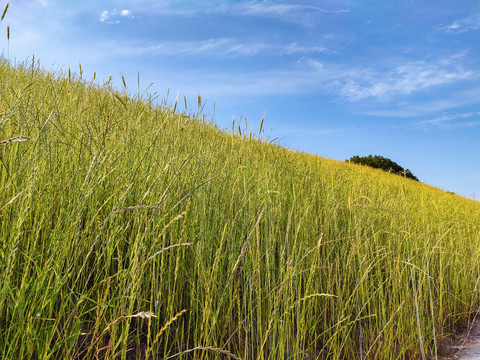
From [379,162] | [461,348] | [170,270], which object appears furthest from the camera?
[379,162]

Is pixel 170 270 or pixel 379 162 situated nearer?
pixel 170 270

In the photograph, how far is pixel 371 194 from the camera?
4.29 metres

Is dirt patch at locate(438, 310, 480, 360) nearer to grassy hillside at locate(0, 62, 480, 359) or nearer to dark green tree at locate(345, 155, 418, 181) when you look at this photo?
grassy hillside at locate(0, 62, 480, 359)

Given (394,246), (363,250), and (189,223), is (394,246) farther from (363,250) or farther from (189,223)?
(189,223)

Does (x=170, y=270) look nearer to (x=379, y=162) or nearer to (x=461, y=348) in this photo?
(x=461, y=348)

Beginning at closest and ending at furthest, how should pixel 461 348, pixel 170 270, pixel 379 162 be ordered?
pixel 170 270, pixel 461 348, pixel 379 162

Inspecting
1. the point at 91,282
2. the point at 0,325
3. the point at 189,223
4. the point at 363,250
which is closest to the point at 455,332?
the point at 363,250

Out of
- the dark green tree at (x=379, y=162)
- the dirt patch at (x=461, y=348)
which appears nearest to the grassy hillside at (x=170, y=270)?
the dirt patch at (x=461, y=348)

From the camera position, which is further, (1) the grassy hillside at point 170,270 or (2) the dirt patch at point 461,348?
(2) the dirt patch at point 461,348

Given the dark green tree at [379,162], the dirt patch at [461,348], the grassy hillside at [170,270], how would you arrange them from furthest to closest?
the dark green tree at [379,162]
the dirt patch at [461,348]
the grassy hillside at [170,270]

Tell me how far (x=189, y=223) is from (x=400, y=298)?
1.52 metres

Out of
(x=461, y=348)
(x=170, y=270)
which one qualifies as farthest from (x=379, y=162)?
(x=170, y=270)

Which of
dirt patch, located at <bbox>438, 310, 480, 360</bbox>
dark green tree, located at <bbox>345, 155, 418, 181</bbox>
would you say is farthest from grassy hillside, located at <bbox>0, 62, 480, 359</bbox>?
dark green tree, located at <bbox>345, 155, 418, 181</bbox>

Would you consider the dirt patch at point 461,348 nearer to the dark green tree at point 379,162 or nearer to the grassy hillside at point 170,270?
the grassy hillside at point 170,270
